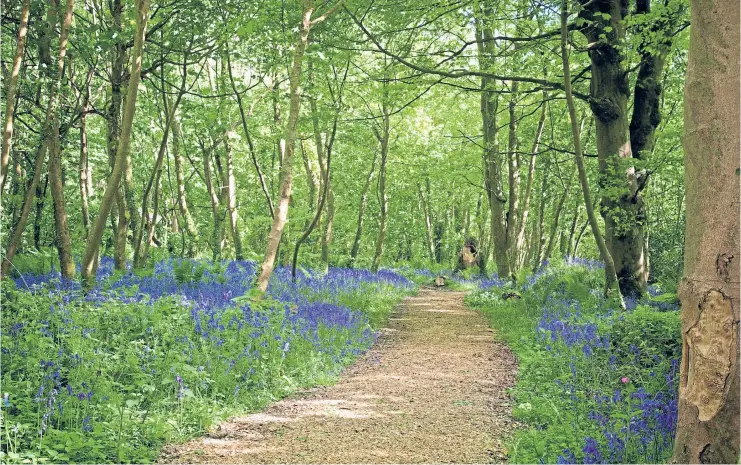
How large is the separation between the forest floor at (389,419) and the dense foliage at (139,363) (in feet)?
0.99

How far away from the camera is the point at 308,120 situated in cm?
1255

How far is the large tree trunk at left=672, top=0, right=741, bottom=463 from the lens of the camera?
3188 mm

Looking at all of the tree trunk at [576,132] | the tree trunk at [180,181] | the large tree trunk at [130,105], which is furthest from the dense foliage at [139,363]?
the tree trunk at [180,181]

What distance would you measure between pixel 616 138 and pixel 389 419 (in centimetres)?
740

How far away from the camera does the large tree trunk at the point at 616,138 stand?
34.4 feet

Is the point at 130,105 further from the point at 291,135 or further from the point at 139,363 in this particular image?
the point at 139,363

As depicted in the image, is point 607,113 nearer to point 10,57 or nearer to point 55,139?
point 55,139

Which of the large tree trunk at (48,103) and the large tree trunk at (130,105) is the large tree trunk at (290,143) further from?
the large tree trunk at (48,103)

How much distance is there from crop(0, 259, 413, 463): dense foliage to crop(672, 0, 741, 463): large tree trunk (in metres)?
3.66

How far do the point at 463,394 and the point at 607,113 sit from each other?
638 cm

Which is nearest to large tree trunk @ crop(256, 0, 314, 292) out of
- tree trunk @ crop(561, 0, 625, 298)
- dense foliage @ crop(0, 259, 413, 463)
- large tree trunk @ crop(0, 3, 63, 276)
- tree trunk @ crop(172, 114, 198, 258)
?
dense foliage @ crop(0, 259, 413, 463)

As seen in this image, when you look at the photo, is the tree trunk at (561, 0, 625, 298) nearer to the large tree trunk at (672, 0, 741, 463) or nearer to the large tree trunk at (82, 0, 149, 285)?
the large tree trunk at (672, 0, 741, 463)

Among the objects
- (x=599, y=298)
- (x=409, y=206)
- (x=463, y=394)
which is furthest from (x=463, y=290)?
(x=409, y=206)

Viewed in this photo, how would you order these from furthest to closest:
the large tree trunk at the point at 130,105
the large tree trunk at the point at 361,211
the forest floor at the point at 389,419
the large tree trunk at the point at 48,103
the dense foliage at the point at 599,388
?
the large tree trunk at the point at 361,211 → the large tree trunk at the point at 48,103 → the large tree trunk at the point at 130,105 → the forest floor at the point at 389,419 → the dense foliage at the point at 599,388
